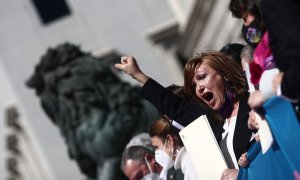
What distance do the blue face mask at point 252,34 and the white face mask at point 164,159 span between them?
1.26 metres

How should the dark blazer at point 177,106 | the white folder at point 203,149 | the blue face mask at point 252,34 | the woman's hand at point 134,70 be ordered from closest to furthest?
the blue face mask at point 252,34
the white folder at point 203,149
the dark blazer at point 177,106
the woman's hand at point 134,70

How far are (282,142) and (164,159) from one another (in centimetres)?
169

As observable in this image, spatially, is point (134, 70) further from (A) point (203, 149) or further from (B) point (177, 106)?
(A) point (203, 149)

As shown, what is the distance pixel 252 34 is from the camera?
137 inches

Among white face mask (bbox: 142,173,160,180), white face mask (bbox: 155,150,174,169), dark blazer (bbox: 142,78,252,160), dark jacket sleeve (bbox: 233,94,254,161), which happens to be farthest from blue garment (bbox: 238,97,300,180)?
white face mask (bbox: 142,173,160,180)

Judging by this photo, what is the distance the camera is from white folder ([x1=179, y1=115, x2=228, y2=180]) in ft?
12.5

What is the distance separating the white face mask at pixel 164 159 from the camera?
15.5ft

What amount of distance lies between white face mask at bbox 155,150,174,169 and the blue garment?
4.46ft

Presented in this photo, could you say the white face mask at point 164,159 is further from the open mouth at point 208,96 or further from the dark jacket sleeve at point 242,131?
the dark jacket sleeve at point 242,131

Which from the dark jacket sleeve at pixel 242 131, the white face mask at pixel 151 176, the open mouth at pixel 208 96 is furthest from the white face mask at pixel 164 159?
the dark jacket sleeve at pixel 242 131

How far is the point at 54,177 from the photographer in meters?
16.7

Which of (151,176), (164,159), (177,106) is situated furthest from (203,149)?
(151,176)

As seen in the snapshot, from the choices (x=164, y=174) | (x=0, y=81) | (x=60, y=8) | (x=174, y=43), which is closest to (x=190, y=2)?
(x=174, y=43)

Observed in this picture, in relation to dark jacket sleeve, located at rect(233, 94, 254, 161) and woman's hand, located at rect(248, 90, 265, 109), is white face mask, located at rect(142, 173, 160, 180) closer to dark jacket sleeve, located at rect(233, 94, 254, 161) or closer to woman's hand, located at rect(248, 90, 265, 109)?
dark jacket sleeve, located at rect(233, 94, 254, 161)
